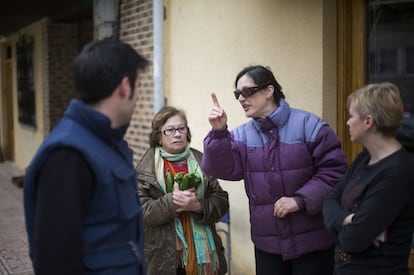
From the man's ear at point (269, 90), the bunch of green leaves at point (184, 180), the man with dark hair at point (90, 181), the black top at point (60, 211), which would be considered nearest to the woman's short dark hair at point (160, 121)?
the bunch of green leaves at point (184, 180)

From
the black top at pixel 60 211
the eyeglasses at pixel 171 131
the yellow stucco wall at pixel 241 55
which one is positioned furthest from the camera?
the yellow stucco wall at pixel 241 55

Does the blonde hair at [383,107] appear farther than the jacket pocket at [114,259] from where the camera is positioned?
Yes

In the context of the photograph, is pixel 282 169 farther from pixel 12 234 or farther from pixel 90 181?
pixel 12 234

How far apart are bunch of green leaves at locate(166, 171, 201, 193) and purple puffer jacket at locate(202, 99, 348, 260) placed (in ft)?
1.06

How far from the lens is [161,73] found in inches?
252

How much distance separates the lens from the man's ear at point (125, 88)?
2.18 metres

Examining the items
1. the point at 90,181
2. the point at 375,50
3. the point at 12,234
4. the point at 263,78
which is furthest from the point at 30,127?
the point at 90,181

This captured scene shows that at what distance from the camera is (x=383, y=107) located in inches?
109

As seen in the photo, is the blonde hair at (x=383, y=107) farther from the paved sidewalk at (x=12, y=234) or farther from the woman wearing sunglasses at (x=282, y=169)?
the paved sidewalk at (x=12, y=234)

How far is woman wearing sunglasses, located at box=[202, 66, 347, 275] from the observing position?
332cm

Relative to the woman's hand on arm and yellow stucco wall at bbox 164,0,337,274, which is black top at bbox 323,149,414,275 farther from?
yellow stucco wall at bbox 164,0,337,274

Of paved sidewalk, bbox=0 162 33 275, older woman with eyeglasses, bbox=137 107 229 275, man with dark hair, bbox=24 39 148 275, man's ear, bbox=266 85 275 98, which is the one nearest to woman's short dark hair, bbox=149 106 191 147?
older woman with eyeglasses, bbox=137 107 229 275

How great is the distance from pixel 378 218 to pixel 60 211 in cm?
142

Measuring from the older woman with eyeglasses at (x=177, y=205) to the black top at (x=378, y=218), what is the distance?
108cm
